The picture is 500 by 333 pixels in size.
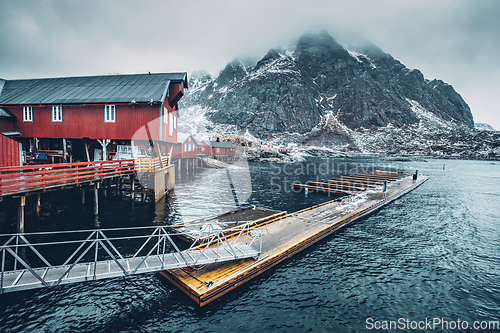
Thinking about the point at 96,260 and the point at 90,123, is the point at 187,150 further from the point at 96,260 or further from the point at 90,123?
the point at 96,260

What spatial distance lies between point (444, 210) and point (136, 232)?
35088 millimetres

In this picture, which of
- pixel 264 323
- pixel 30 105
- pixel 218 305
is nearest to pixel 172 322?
pixel 218 305

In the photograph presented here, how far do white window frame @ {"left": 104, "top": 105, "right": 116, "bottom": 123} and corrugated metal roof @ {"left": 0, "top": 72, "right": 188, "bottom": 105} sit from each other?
0.64 meters

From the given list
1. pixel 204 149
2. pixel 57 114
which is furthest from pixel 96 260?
pixel 204 149

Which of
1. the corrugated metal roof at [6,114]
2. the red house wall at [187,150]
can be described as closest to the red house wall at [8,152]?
the corrugated metal roof at [6,114]

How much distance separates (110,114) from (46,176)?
38.3 feet

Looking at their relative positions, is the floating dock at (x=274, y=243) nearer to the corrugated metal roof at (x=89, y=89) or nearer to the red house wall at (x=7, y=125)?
the corrugated metal roof at (x=89, y=89)

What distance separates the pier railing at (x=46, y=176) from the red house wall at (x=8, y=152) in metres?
0.80

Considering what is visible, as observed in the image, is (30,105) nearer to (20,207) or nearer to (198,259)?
(20,207)

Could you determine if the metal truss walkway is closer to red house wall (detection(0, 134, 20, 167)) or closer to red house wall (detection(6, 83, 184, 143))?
red house wall (detection(0, 134, 20, 167))

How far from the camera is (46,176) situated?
46.5ft

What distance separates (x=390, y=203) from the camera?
31031 millimetres

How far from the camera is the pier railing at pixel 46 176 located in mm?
12586

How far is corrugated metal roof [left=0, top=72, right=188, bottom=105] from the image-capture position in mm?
24094
